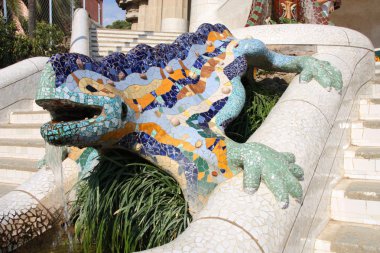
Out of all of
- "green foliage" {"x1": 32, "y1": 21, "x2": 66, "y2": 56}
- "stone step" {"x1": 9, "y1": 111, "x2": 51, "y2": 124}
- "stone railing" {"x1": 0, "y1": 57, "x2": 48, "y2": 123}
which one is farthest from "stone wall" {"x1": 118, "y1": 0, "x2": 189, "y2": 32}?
"stone step" {"x1": 9, "y1": 111, "x2": 51, "y2": 124}

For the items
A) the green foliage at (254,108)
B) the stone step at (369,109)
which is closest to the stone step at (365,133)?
the stone step at (369,109)

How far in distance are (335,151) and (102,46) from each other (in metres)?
8.35

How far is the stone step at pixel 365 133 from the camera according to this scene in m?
3.63

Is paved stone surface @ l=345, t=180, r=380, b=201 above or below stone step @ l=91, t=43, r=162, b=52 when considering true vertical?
below

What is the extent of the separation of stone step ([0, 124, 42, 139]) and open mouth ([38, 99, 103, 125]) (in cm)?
339

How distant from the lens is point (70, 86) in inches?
88.7

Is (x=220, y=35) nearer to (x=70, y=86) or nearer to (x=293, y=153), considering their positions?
(x=293, y=153)

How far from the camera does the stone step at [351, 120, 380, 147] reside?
11.9 ft

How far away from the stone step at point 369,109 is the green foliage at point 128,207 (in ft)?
7.16

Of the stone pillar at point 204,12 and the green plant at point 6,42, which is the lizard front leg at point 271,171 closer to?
the stone pillar at point 204,12

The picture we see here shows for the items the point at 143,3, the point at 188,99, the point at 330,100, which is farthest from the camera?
the point at 143,3

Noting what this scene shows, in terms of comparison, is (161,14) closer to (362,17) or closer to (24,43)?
(24,43)

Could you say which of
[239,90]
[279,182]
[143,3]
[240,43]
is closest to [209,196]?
[279,182]

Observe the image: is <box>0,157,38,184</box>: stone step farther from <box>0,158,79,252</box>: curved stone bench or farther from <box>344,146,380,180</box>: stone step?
<box>344,146,380,180</box>: stone step
